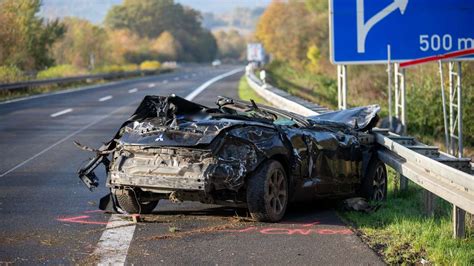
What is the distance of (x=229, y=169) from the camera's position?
741cm

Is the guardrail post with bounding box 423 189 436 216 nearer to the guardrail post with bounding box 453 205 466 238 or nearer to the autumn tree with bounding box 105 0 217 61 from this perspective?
the guardrail post with bounding box 453 205 466 238

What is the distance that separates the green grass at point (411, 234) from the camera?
6113mm

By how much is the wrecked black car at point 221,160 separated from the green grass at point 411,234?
0.68 m

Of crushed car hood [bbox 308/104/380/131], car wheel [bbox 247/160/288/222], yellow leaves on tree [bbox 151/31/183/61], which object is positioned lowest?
yellow leaves on tree [bbox 151/31/183/61]

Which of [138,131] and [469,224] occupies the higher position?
→ [138,131]

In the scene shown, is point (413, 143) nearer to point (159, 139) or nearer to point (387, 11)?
point (159, 139)

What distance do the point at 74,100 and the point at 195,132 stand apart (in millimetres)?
22642

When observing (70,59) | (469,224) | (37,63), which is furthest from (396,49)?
(70,59)

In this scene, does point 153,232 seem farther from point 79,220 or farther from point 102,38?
point 102,38

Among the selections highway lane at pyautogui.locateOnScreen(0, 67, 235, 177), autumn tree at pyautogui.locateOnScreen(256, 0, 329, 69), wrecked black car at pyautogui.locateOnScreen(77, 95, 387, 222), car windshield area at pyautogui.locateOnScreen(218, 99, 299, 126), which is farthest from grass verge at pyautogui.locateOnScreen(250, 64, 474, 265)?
autumn tree at pyautogui.locateOnScreen(256, 0, 329, 69)

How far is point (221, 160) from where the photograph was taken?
24.4ft

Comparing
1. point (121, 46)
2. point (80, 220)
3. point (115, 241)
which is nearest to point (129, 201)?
point (80, 220)

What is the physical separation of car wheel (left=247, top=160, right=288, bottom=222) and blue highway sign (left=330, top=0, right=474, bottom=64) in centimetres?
778

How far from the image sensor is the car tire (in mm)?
8992
